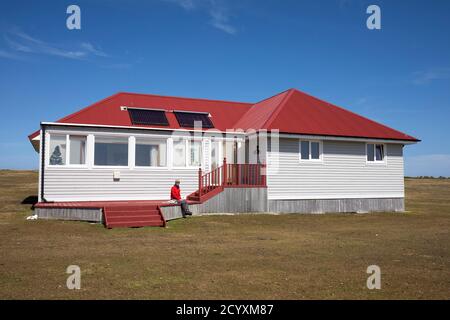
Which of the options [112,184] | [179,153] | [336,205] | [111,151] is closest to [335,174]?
[336,205]

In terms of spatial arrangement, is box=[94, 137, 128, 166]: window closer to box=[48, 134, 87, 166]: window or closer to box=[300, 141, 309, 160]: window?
box=[48, 134, 87, 166]: window

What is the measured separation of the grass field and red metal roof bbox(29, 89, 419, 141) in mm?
5972

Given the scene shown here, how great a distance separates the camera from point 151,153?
→ 65.0 feet

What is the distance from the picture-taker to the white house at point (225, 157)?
1798cm

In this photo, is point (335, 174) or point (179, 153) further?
point (335, 174)

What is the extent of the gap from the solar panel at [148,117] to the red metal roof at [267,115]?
31 centimetres

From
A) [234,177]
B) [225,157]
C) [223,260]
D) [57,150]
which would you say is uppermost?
[57,150]

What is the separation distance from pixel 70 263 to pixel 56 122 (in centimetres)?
1091

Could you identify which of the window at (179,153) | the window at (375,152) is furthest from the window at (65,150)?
the window at (375,152)

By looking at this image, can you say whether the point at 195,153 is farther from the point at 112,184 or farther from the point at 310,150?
the point at 310,150

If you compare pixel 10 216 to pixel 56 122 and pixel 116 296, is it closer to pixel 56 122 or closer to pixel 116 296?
pixel 56 122

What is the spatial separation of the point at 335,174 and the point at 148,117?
9.89 metres

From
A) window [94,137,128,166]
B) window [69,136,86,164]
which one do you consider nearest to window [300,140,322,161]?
window [94,137,128,166]
